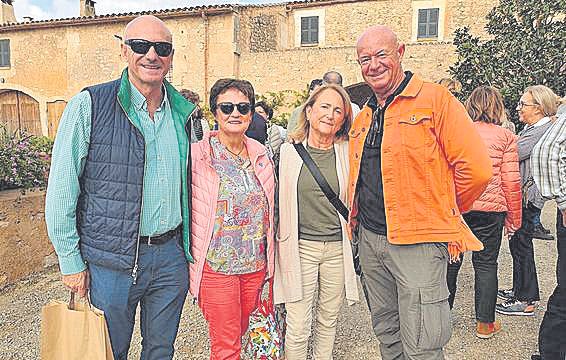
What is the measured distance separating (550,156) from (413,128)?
0.82 meters

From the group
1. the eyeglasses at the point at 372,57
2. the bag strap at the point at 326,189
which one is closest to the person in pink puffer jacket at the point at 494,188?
the bag strap at the point at 326,189

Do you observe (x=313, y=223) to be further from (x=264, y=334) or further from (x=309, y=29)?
(x=309, y=29)

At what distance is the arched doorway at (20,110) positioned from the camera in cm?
1838

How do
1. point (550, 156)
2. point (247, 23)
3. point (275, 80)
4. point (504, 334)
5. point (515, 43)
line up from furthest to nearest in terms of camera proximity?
point (247, 23) → point (275, 80) → point (515, 43) → point (504, 334) → point (550, 156)

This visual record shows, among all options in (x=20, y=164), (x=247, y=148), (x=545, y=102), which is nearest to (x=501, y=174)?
(x=545, y=102)

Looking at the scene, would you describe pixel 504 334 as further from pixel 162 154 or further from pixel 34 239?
pixel 34 239

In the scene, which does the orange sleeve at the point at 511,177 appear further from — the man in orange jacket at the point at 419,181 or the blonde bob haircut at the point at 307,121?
the blonde bob haircut at the point at 307,121

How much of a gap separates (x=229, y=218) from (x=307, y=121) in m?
0.88

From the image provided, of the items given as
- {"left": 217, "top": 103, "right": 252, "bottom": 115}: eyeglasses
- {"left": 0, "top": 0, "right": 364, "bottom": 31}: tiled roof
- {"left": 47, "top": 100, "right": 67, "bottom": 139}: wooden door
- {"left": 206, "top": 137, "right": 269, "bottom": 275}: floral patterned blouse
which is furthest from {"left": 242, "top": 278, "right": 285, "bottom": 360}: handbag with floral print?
{"left": 47, "top": 100, "right": 67, "bottom": 139}: wooden door

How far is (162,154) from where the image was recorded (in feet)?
7.28

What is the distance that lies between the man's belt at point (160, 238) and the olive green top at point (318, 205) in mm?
824

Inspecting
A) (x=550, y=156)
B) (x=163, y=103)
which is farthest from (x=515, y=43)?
(x=163, y=103)

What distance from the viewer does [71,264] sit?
207 cm

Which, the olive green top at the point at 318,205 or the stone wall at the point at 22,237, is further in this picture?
the stone wall at the point at 22,237
